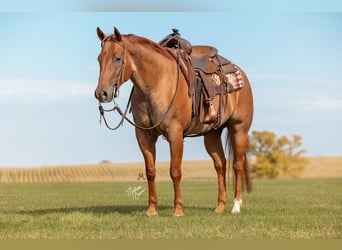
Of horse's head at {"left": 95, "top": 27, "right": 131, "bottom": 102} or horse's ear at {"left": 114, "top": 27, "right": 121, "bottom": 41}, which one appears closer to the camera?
horse's head at {"left": 95, "top": 27, "right": 131, "bottom": 102}

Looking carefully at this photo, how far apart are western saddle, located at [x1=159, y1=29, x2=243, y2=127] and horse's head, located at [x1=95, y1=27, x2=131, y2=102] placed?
49.5 inches

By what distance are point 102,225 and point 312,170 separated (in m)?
42.2

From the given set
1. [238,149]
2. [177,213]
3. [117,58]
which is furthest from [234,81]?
[117,58]

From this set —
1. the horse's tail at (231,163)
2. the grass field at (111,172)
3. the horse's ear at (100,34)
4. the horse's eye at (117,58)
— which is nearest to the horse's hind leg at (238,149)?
the horse's tail at (231,163)

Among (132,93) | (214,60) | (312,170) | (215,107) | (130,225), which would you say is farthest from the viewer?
(312,170)

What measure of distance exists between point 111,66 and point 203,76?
217 centimetres

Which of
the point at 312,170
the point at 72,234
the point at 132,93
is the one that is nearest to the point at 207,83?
the point at 132,93

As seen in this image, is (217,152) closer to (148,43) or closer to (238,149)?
(238,149)

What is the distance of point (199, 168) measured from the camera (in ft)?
146

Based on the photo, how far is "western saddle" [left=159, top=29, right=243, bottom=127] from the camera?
9969 mm

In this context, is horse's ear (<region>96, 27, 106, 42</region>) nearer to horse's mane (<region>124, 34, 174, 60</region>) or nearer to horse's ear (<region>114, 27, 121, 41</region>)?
horse's ear (<region>114, 27, 121, 41</region>)

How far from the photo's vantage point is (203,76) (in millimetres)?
10250

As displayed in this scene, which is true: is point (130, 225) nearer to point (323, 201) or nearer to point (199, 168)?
point (323, 201)

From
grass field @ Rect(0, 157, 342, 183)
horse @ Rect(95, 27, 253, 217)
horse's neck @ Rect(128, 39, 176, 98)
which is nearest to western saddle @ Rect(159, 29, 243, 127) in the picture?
horse @ Rect(95, 27, 253, 217)
